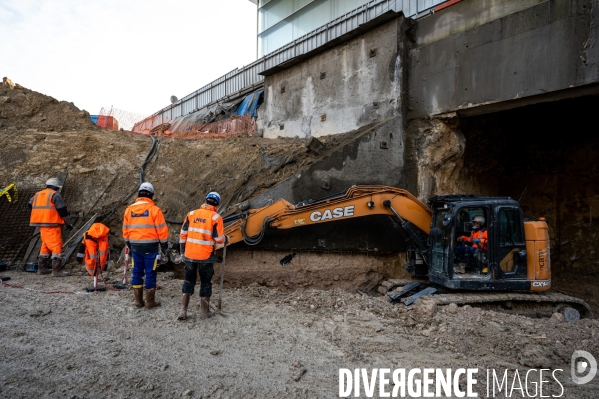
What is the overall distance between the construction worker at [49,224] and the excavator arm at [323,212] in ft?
9.17

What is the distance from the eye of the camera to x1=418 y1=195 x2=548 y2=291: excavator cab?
6051 mm

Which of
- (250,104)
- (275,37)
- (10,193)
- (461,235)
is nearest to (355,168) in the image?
(461,235)

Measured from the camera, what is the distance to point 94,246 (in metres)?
6.07

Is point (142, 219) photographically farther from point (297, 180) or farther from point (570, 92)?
point (570, 92)

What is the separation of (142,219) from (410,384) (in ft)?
12.0

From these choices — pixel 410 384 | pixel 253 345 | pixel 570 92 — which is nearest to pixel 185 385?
pixel 253 345

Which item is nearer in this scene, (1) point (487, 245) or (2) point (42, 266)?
(1) point (487, 245)

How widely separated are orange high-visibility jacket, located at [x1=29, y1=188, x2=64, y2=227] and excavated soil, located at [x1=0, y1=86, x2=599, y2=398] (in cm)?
90

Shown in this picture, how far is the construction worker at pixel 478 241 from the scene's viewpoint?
20.2 ft

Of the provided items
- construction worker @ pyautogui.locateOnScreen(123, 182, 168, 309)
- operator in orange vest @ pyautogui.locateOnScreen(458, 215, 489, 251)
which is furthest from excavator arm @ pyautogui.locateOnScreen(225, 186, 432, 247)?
construction worker @ pyautogui.locateOnScreen(123, 182, 168, 309)

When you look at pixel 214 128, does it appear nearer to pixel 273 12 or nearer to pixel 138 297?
pixel 273 12

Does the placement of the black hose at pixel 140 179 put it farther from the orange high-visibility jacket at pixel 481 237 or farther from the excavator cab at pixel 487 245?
the orange high-visibility jacket at pixel 481 237

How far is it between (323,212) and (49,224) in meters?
4.51

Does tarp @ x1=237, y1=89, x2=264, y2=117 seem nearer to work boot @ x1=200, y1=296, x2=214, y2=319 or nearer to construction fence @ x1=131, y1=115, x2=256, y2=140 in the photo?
construction fence @ x1=131, y1=115, x2=256, y2=140
